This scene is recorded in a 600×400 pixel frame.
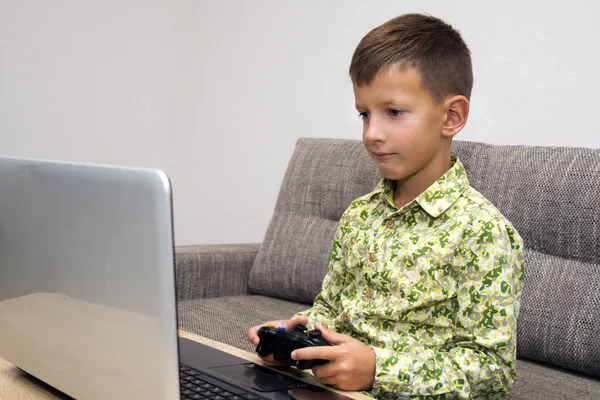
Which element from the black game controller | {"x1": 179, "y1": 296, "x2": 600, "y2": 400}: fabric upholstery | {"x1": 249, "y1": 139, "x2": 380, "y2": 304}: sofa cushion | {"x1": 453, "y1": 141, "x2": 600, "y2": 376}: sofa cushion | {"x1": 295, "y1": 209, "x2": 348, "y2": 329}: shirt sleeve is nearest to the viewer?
the black game controller

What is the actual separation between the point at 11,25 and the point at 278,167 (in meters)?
1.13

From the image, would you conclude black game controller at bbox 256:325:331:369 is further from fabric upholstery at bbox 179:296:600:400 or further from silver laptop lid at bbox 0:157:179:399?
fabric upholstery at bbox 179:296:600:400

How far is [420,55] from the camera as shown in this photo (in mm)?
1185

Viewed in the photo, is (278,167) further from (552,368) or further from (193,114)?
(552,368)

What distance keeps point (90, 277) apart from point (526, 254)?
116 centimetres

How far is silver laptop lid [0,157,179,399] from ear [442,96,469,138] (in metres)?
0.66

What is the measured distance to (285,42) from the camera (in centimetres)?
275

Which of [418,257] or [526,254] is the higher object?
[418,257]

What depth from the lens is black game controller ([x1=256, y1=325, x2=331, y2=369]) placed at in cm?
97

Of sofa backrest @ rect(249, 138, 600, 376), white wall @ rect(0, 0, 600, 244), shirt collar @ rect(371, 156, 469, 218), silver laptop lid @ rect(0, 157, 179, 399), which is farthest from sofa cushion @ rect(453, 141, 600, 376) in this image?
silver laptop lid @ rect(0, 157, 179, 399)

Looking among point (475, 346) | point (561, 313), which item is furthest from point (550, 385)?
point (475, 346)

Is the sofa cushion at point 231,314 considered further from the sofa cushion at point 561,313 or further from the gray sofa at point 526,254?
the sofa cushion at point 561,313

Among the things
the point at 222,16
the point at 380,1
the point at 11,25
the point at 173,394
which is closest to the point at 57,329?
the point at 173,394

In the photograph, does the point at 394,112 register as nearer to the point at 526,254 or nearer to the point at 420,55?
the point at 420,55
